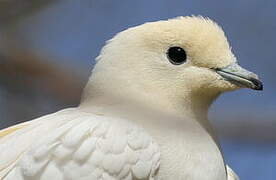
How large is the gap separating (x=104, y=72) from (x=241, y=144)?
873 mm

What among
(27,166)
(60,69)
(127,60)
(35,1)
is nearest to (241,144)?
(60,69)

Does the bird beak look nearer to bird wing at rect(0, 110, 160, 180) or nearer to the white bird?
the white bird

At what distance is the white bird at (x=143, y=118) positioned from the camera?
186 cm

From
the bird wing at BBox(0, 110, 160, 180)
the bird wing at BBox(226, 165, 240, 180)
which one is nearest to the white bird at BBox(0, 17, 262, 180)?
the bird wing at BBox(0, 110, 160, 180)

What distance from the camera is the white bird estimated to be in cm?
186

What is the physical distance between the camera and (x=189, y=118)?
2145mm

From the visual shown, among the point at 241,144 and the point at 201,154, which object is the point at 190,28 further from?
→ the point at 241,144

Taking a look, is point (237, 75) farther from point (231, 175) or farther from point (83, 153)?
point (83, 153)

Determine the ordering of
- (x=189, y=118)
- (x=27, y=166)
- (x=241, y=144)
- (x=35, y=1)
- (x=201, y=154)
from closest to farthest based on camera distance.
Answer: (x=35, y=1) < (x=241, y=144) < (x=27, y=166) < (x=201, y=154) < (x=189, y=118)

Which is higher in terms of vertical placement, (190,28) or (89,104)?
(190,28)

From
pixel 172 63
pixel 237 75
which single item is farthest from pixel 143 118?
pixel 237 75

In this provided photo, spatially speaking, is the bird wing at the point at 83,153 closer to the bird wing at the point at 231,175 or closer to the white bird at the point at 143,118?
the white bird at the point at 143,118

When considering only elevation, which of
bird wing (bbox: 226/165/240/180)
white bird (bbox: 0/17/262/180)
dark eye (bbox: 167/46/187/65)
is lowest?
bird wing (bbox: 226/165/240/180)

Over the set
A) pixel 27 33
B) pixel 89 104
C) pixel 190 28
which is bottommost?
pixel 89 104
